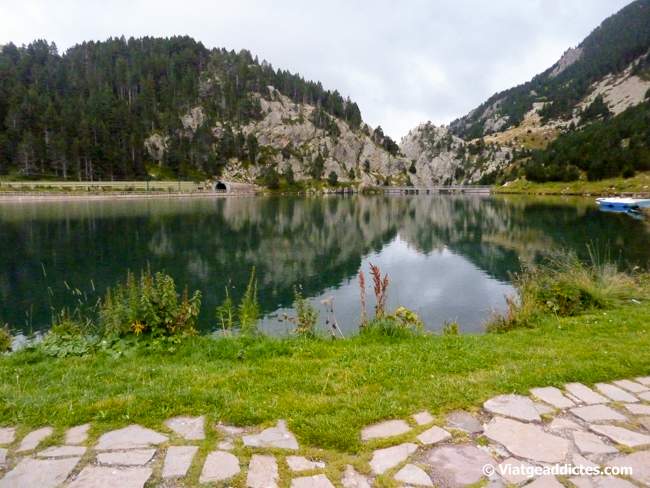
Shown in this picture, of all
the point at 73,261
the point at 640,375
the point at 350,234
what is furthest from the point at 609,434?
the point at 350,234

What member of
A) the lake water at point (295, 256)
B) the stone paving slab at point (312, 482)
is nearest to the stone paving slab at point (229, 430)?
the stone paving slab at point (312, 482)

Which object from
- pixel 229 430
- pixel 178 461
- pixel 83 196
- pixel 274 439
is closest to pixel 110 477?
pixel 178 461

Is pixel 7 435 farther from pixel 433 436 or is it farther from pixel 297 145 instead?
pixel 297 145

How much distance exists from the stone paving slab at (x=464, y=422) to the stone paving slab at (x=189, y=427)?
2796mm

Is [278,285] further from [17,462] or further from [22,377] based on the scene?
[17,462]

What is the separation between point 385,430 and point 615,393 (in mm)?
3247

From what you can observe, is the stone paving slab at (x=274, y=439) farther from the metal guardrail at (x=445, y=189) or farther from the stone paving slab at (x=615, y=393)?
the metal guardrail at (x=445, y=189)

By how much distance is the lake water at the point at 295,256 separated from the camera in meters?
18.2

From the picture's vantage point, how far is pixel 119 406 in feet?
16.2

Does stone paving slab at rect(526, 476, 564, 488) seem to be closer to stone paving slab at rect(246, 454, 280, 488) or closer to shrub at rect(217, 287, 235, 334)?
stone paving slab at rect(246, 454, 280, 488)

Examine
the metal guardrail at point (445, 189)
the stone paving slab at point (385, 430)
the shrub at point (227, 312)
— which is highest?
the metal guardrail at point (445, 189)

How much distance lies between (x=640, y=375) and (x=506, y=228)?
4258 centimetres

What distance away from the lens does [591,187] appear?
9888 cm

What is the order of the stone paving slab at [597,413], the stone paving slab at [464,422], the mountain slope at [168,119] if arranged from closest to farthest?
1. the stone paving slab at [464,422]
2. the stone paving slab at [597,413]
3. the mountain slope at [168,119]
